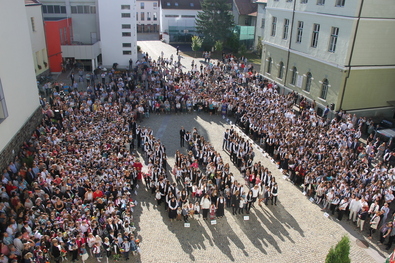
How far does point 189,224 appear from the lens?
48.1 ft

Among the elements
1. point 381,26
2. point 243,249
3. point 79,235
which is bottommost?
point 243,249

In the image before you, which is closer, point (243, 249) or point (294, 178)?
point (243, 249)

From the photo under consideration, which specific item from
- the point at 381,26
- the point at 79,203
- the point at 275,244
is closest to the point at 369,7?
the point at 381,26

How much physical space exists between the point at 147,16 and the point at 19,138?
197 ft

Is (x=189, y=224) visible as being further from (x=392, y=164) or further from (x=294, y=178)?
(x=392, y=164)

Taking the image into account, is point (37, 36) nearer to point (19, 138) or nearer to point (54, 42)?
point (54, 42)

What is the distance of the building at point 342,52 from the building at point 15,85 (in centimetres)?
2198

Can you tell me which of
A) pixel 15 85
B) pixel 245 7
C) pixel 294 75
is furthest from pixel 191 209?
pixel 245 7

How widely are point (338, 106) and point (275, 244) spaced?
1625 centimetres

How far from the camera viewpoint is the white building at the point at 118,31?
39.1 metres

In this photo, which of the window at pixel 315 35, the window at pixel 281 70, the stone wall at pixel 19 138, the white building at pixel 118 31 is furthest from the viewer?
the white building at pixel 118 31

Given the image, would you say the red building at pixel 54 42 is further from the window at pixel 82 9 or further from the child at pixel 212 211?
the child at pixel 212 211

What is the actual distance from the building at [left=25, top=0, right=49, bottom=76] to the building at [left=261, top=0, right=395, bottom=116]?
80.0ft

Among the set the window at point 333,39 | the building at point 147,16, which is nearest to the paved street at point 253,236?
the window at point 333,39
